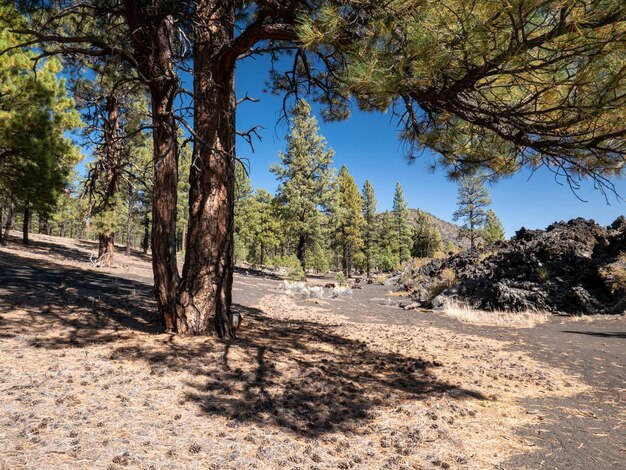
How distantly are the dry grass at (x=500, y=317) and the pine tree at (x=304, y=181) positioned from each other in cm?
1657

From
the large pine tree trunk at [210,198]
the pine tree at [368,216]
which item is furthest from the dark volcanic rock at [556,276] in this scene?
the pine tree at [368,216]

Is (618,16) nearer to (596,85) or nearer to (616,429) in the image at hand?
(596,85)

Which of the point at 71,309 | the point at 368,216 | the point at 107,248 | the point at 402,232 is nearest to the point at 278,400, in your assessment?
the point at 71,309

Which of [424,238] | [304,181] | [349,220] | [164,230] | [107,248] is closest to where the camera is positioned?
[164,230]

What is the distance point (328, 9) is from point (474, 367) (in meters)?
5.20

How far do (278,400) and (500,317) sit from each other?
941cm

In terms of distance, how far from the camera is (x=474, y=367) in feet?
17.1

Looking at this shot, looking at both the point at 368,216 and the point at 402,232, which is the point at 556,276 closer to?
the point at 368,216

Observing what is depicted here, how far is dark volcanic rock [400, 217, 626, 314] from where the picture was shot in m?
10.8

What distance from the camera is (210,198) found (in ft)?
16.6

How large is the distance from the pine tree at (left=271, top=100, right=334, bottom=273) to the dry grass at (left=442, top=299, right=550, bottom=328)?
652 inches

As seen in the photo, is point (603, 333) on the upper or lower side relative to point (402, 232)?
lower

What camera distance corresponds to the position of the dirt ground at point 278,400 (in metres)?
2.48

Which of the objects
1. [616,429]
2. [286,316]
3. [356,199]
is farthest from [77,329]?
[356,199]
